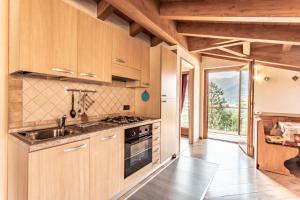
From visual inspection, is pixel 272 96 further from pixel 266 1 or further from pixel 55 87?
pixel 55 87

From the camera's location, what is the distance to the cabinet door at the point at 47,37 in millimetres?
1484

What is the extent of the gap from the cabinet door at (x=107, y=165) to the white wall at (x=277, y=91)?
416cm

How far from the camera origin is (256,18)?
6.84 feet

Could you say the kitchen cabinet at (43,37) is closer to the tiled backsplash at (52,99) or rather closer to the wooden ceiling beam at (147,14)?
the tiled backsplash at (52,99)

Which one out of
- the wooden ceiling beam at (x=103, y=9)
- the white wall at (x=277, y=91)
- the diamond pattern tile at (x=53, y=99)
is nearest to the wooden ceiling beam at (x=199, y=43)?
the white wall at (x=277, y=91)

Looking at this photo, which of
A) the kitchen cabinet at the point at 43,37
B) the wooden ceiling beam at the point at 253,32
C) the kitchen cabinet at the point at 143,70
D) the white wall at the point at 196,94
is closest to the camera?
the kitchen cabinet at the point at 43,37

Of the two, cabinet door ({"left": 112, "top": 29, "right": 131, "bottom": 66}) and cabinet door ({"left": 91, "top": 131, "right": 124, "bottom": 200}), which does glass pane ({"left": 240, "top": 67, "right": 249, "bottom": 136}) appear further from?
cabinet door ({"left": 91, "top": 131, "right": 124, "bottom": 200})

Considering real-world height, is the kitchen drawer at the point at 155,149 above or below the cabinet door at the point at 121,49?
below

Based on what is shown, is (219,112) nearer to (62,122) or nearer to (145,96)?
(145,96)

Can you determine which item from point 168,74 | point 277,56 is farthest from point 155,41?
point 277,56

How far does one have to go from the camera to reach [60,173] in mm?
1483

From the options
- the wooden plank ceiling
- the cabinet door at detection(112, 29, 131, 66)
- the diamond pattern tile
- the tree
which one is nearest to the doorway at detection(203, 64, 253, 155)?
the tree

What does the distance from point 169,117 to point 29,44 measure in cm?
253

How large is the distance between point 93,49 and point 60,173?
1405 millimetres
